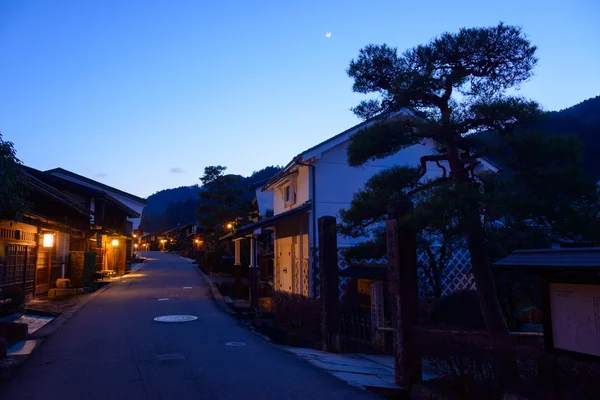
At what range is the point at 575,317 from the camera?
16.4ft

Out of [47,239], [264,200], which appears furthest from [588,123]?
[47,239]

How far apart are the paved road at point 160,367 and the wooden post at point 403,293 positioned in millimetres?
809

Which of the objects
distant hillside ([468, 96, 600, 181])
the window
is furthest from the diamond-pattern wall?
distant hillside ([468, 96, 600, 181])

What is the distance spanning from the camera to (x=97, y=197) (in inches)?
1026

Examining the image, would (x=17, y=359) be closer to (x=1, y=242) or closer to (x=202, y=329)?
(x=202, y=329)

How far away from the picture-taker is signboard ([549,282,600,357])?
15.7 ft

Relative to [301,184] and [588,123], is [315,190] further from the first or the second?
[588,123]

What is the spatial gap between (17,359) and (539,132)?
9.72 metres

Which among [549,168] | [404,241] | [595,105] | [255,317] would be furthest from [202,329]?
[595,105]

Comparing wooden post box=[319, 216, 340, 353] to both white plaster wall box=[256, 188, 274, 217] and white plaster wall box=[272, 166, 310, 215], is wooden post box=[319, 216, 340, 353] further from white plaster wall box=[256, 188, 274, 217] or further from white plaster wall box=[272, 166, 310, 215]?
white plaster wall box=[256, 188, 274, 217]

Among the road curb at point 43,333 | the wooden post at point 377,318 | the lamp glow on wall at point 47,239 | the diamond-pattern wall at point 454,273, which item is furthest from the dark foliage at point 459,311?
the lamp glow on wall at point 47,239

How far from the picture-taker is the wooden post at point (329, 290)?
1021 centimetres

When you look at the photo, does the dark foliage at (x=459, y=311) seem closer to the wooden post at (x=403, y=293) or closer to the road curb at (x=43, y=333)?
the wooden post at (x=403, y=293)

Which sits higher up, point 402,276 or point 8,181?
point 8,181
